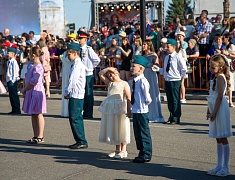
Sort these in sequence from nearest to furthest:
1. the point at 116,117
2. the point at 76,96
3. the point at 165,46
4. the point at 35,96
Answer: the point at 116,117 → the point at 76,96 → the point at 35,96 → the point at 165,46

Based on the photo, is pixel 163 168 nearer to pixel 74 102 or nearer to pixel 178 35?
pixel 74 102

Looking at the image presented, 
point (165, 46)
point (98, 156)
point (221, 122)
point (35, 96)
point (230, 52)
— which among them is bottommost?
point (98, 156)

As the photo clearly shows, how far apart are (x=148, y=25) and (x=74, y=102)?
1343 centimetres

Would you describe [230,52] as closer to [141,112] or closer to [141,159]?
[141,112]

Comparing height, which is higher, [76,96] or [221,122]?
[76,96]

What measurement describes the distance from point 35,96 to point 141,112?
2.84 m

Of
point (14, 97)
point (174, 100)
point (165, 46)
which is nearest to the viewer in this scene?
point (174, 100)

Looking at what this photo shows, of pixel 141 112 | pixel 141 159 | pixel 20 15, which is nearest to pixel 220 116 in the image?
pixel 141 112

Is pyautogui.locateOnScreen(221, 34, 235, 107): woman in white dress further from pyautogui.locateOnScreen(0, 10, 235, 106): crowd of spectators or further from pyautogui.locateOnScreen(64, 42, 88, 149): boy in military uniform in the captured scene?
pyautogui.locateOnScreen(64, 42, 88, 149): boy in military uniform

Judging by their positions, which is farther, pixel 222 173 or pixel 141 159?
pixel 141 159

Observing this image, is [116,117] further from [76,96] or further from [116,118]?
[76,96]

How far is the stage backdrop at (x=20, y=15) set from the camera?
102ft

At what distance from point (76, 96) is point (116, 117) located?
1.04 metres

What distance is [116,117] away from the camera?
1026 cm
